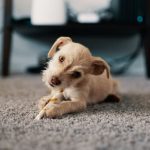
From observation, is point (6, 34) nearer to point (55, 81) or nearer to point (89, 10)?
point (89, 10)

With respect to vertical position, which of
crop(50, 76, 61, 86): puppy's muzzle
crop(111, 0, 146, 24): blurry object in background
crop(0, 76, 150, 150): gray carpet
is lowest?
crop(0, 76, 150, 150): gray carpet

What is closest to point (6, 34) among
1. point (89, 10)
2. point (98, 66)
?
point (89, 10)

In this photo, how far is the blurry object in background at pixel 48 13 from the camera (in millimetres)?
2008

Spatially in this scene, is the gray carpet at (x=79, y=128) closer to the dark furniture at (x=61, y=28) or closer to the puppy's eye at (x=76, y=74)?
the puppy's eye at (x=76, y=74)

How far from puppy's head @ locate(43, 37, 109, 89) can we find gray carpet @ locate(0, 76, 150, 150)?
0.32ft

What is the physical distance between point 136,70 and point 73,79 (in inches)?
58.6

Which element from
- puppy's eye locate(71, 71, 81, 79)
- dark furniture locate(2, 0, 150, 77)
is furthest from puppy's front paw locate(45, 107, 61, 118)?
dark furniture locate(2, 0, 150, 77)

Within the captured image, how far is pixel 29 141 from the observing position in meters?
0.73

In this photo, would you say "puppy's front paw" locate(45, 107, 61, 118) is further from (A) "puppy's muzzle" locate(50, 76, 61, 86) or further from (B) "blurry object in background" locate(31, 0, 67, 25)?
(B) "blurry object in background" locate(31, 0, 67, 25)

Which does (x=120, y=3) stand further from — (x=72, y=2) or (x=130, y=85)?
(x=130, y=85)

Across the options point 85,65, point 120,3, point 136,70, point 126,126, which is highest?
point 120,3

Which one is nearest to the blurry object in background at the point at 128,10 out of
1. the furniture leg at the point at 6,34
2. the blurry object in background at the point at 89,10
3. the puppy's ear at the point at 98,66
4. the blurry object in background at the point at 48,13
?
the blurry object in background at the point at 89,10

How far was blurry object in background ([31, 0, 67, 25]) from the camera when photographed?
2.01 metres

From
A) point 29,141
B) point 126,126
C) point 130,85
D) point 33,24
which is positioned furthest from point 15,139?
point 33,24
